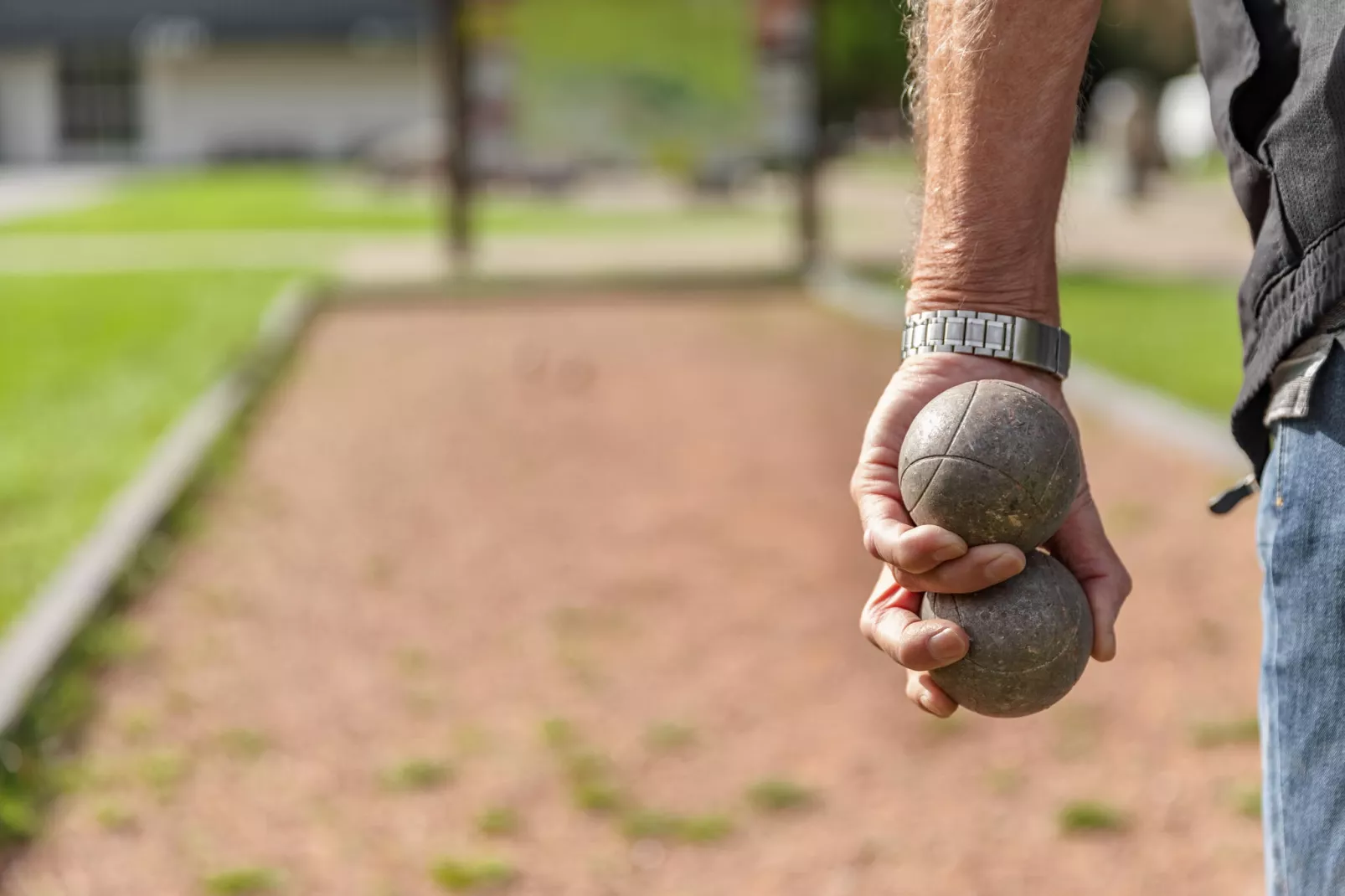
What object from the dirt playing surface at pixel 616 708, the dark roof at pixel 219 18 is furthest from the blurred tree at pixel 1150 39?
the dark roof at pixel 219 18

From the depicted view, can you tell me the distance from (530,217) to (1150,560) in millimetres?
18357

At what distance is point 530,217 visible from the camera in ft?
76.8

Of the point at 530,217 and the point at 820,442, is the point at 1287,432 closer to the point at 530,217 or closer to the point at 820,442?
the point at 820,442

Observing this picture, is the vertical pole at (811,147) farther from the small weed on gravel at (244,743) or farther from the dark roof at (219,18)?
the dark roof at (219,18)

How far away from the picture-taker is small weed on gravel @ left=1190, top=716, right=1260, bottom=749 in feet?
14.3

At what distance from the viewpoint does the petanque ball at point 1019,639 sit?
181cm

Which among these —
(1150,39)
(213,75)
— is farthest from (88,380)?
(213,75)

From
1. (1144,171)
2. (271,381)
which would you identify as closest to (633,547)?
(271,381)

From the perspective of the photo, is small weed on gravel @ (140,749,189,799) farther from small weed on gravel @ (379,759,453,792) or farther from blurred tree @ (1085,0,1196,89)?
blurred tree @ (1085,0,1196,89)

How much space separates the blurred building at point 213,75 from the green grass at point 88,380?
29991mm

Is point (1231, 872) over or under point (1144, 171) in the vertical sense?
over

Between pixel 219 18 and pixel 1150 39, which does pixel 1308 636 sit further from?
pixel 219 18

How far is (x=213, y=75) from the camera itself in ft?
149

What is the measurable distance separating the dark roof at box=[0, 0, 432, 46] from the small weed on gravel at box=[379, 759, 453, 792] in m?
39.4
